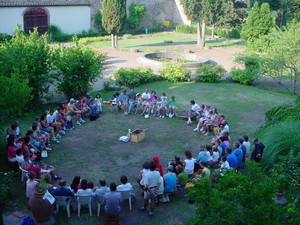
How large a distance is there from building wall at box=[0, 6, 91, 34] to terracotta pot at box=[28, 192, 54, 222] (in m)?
31.3

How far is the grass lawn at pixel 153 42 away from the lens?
35.1 meters

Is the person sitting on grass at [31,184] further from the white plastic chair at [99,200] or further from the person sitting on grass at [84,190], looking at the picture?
the white plastic chair at [99,200]

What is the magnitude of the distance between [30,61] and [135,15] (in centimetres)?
3282

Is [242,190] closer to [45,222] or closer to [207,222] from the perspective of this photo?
[207,222]

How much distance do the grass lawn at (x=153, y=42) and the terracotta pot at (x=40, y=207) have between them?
26.4 meters

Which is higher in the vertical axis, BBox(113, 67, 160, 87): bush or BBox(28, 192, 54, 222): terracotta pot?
BBox(113, 67, 160, 87): bush

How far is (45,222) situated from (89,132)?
6.14 m

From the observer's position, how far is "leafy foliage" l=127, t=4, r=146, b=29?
45219 mm

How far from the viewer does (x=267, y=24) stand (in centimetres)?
2981

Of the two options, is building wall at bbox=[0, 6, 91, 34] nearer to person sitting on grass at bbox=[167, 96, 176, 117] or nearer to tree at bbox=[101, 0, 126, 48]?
tree at bbox=[101, 0, 126, 48]

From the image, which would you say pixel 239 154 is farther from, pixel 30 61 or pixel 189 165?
pixel 30 61

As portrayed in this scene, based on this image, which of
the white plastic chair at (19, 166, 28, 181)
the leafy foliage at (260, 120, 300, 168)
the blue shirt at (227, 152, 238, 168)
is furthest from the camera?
the blue shirt at (227, 152, 238, 168)

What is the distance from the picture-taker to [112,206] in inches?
291

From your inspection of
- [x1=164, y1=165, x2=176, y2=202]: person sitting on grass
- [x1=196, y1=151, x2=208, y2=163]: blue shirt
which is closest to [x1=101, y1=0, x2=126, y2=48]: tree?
[x1=196, y1=151, x2=208, y2=163]: blue shirt
